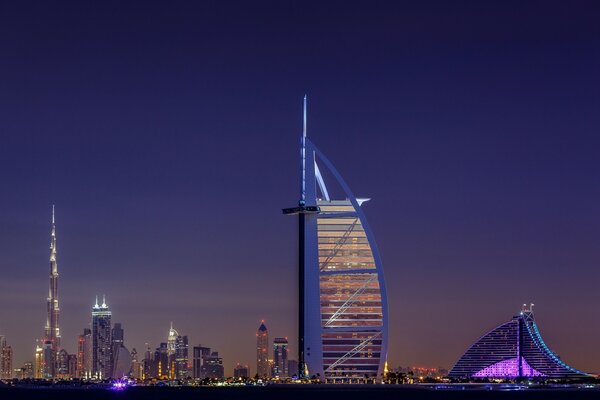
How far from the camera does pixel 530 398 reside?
19312 cm

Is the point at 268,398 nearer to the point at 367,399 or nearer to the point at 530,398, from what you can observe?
the point at 367,399

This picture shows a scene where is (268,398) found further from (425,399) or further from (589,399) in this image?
(589,399)

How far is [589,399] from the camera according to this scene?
196625 mm

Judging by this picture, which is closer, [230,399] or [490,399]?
[490,399]

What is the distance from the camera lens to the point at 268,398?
192125mm

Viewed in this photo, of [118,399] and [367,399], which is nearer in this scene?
[367,399]

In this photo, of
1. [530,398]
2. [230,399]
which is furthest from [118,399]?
[530,398]

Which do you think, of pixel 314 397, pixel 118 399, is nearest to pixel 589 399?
pixel 314 397

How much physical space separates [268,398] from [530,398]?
3993 cm

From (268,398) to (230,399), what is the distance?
328 inches

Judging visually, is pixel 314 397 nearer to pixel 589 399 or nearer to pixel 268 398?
pixel 268 398

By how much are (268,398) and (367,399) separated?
18.2 meters

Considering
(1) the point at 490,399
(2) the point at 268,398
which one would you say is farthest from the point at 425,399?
(2) the point at 268,398

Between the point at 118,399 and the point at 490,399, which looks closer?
the point at 490,399
